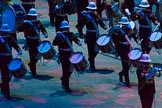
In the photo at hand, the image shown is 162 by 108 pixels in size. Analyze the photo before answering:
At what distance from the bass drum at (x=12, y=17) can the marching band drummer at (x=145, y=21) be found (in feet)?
11.5

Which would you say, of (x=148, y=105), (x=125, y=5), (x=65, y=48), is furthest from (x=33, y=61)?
(x=125, y=5)

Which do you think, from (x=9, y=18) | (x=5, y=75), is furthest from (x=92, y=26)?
(x=5, y=75)

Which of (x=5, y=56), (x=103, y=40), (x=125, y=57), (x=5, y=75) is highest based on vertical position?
(x=103, y=40)

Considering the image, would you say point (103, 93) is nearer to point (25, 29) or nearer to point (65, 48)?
point (65, 48)

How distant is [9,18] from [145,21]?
400cm

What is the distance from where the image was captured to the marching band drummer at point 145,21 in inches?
602

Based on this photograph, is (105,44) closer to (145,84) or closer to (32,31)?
(32,31)

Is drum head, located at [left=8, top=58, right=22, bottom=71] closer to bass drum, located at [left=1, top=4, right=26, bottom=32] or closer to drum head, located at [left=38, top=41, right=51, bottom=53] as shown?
drum head, located at [left=38, top=41, right=51, bottom=53]

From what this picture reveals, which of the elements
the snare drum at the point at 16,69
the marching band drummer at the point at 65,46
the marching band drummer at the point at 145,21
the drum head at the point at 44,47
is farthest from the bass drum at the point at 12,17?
the marching band drummer at the point at 145,21

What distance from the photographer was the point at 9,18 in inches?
595

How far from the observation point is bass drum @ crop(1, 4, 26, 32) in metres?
14.9

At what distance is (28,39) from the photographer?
568 inches

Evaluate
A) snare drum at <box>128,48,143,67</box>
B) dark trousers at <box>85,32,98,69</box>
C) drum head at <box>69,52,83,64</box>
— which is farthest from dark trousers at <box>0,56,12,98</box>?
dark trousers at <box>85,32,98,69</box>

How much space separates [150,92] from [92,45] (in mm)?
4595
